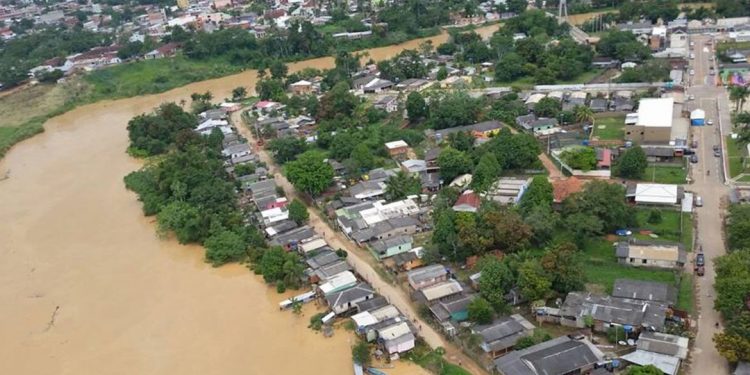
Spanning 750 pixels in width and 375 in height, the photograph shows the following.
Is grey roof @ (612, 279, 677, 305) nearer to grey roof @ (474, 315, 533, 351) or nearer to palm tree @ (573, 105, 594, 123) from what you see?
grey roof @ (474, 315, 533, 351)

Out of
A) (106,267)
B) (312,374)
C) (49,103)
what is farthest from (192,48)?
(312,374)

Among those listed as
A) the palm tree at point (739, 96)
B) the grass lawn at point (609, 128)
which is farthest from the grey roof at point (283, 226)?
the palm tree at point (739, 96)

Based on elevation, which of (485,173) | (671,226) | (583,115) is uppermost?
(485,173)

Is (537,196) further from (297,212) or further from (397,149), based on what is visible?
(397,149)

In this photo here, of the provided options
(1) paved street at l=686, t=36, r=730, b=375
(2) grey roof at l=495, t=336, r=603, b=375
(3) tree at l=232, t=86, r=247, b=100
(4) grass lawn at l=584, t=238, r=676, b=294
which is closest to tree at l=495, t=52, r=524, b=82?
(1) paved street at l=686, t=36, r=730, b=375

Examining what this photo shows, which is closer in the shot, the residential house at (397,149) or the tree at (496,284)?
the tree at (496,284)

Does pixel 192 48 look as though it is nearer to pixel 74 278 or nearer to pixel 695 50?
pixel 74 278

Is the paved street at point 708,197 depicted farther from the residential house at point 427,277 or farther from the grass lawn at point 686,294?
the residential house at point 427,277

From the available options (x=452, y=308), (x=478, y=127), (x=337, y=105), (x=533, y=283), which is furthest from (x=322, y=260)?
(x=337, y=105)
